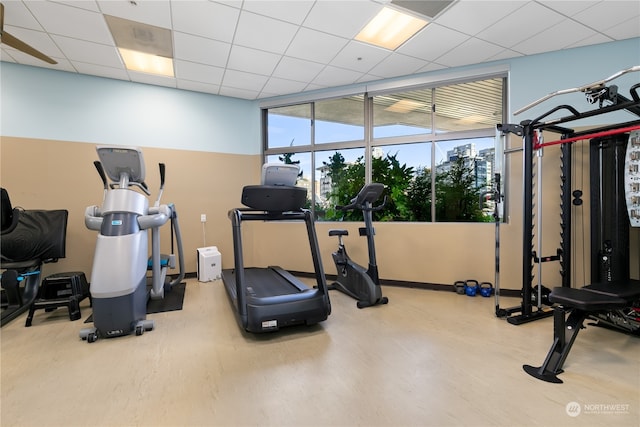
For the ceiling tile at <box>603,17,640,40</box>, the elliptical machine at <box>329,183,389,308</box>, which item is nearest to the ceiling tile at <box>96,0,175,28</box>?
the elliptical machine at <box>329,183,389,308</box>

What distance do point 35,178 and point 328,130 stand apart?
173 inches

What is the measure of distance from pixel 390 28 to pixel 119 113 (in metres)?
4.15

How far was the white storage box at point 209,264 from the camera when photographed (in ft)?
15.1

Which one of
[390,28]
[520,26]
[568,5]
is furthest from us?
[390,28]

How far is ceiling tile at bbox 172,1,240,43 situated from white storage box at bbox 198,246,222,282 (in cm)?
310

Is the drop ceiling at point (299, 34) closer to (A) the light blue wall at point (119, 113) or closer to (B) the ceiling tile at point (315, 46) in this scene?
(B) the ceiling tile at point (315, 46)

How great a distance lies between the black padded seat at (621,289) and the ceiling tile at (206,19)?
4.10m

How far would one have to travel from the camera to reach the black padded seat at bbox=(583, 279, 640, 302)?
7.08 ft

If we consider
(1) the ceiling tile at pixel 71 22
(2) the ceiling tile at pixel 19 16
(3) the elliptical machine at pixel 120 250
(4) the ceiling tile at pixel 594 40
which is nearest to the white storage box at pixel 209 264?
(3) the elliptical machine at pixel 120 250

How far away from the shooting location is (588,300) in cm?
202

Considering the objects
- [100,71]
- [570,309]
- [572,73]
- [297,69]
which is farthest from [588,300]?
[100,71]

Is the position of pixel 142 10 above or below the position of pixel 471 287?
above

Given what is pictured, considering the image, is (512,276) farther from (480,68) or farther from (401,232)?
(480,68)

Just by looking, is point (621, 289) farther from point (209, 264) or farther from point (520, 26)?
point (209, 264)
